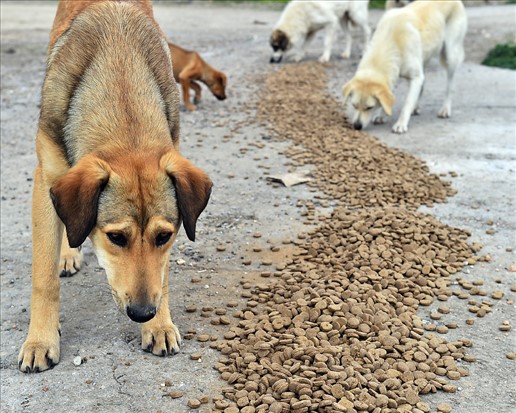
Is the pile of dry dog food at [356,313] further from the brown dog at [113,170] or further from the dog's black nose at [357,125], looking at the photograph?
the dog's black nose at [357,125]

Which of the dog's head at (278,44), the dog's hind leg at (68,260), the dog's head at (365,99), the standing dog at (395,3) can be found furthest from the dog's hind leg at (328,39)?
the dog's hind leg at (68,260)

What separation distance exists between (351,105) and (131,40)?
5926 mm

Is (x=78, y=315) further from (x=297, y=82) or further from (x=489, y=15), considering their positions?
(x=489, y=15)

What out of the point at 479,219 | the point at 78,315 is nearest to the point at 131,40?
the point at 78,315

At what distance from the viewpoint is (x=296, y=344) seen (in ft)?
13.9

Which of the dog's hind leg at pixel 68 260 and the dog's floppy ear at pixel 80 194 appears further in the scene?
the dog's hind leg at pixel 68 260

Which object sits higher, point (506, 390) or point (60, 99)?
point (60, 99)

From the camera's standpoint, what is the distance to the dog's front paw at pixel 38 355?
4.21 m

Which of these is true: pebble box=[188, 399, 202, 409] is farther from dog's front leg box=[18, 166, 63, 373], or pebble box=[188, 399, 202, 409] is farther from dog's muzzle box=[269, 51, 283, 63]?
dog's muzzle box=[269, 51, 283, 63]

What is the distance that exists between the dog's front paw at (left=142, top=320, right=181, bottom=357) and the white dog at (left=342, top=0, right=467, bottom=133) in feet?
19.5

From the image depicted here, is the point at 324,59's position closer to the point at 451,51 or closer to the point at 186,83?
the point at 451,51

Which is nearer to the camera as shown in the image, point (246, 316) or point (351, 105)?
point (246, 316)

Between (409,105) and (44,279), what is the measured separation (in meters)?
6.91

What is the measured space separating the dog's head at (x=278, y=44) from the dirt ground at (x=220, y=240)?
3.82 feet
